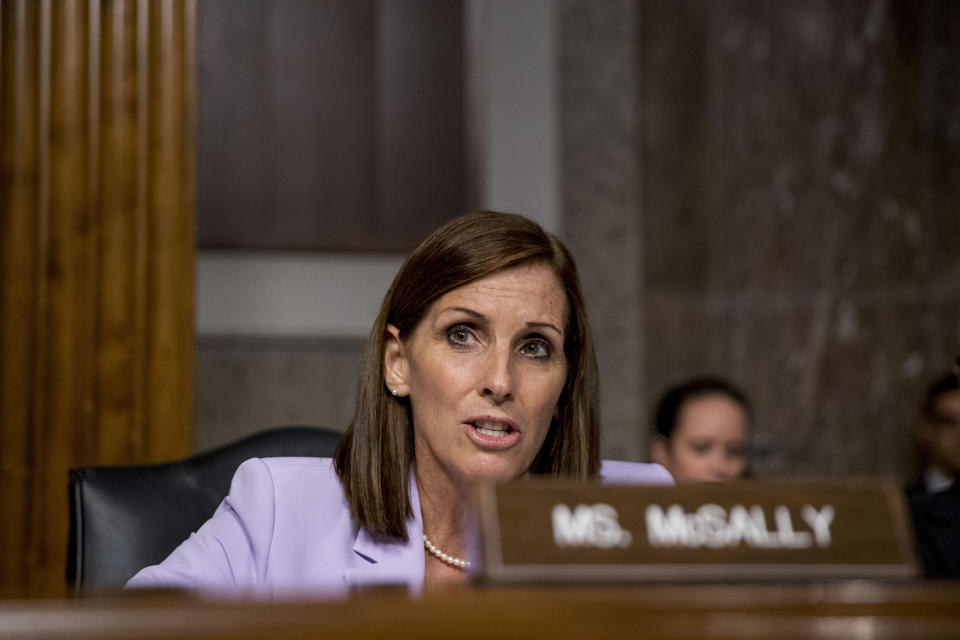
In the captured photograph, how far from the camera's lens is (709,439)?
3.12m

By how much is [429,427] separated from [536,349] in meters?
0.20

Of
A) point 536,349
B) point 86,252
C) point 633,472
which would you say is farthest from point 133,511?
point 86,252

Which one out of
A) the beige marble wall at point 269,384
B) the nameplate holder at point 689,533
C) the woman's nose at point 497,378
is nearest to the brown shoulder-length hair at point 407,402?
the woman's nose at point 497,378

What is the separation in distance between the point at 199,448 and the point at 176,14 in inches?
58.6

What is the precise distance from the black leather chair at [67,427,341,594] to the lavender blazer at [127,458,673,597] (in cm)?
10

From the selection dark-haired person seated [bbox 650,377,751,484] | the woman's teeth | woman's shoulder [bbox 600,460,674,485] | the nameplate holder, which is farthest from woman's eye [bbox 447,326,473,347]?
dark-haired person seated [bbox 650,377,751,484]

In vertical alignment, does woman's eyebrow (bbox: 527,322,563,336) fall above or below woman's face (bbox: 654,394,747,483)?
above

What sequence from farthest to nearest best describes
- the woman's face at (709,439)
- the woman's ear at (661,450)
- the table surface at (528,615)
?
the woman's ear at (661,450) → the woman's face at (709,439) → the table surface at (528,615)

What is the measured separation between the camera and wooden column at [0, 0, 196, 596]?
230 centimetres

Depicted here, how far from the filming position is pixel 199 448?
3.39 metres

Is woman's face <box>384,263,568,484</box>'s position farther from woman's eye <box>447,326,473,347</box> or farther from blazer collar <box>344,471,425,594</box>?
blazer collar <box>344,471,425,594</box>

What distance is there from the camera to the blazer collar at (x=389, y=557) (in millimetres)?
1460

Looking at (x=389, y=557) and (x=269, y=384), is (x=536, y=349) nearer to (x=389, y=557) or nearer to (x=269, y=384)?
(x=389, y=557)

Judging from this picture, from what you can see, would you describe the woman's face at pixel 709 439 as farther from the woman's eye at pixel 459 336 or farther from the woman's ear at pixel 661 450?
the woman's eye at pixel 459 336
